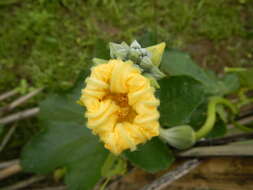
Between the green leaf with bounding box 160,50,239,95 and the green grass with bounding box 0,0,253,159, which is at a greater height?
the green grass with bounding box 0,0,253,159

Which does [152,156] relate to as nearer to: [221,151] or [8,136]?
[221,151]

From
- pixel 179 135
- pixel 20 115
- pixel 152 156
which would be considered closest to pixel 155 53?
pixel 179 135

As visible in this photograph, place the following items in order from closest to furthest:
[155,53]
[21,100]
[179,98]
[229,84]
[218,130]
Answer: [155,53] → [179,98] → [218,130] → [229,84] → [21,100]

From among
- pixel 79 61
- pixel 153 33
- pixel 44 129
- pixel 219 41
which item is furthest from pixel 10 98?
pixel 219 41

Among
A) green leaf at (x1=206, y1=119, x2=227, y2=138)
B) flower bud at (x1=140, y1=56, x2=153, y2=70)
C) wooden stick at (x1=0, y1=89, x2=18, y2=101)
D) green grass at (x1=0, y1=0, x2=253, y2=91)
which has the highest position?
green grass at (x1=0, y1=0, x2=253, y2=91)

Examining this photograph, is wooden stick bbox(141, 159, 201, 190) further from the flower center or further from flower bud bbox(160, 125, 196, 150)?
the flower center

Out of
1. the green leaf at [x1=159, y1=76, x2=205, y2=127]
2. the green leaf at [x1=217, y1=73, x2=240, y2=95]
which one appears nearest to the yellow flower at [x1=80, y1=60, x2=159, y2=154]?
the green leaf at [x1=159, y1=76, x2=205, y2=127]

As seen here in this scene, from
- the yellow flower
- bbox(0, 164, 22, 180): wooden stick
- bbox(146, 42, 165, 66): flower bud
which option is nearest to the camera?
the yellow flower

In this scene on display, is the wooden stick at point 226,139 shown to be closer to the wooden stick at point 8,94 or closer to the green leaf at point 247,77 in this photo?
the green leaf at point 247,77
